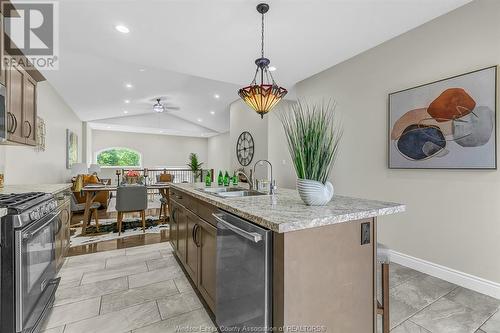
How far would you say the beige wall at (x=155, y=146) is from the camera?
9703mm

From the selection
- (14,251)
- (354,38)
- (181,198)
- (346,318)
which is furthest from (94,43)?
(346,318)

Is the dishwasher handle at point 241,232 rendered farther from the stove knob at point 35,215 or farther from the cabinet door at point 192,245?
the stove knob at point 35,215

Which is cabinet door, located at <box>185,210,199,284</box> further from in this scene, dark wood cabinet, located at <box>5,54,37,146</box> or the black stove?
dark wood cabinet, located at <box>5,54,37,146</box>

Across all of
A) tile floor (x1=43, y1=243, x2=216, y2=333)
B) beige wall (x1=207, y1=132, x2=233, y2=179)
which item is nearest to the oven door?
tile floor (x1=43, y1=243, x2=216, y2=333)

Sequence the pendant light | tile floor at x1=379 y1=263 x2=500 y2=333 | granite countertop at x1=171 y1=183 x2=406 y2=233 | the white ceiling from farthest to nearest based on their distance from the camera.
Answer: the pendant light, the white ceiling, tile floor at x1=379 y1=263 x2=500 y2=333, granite countertop at x1=171 y1=183 x2=406 y2=233

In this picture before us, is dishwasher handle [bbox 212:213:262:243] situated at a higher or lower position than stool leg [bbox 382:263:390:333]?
higher

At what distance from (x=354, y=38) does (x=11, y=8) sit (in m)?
3.71

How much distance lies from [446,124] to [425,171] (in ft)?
1.76

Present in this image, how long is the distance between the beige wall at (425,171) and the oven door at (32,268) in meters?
3.54

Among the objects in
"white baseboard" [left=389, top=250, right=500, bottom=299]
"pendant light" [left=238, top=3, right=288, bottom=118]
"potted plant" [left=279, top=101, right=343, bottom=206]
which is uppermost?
"pendant light" [left=238, top=3, right=288, bottom=118]

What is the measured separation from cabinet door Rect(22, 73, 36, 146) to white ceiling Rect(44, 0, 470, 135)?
2.44 feet

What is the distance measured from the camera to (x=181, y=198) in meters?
2.65

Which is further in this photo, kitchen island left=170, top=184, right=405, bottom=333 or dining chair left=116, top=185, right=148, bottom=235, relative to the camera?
dining chair left=116, top=185, right=148, bottom=235

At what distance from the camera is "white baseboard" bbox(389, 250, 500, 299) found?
217 cm
